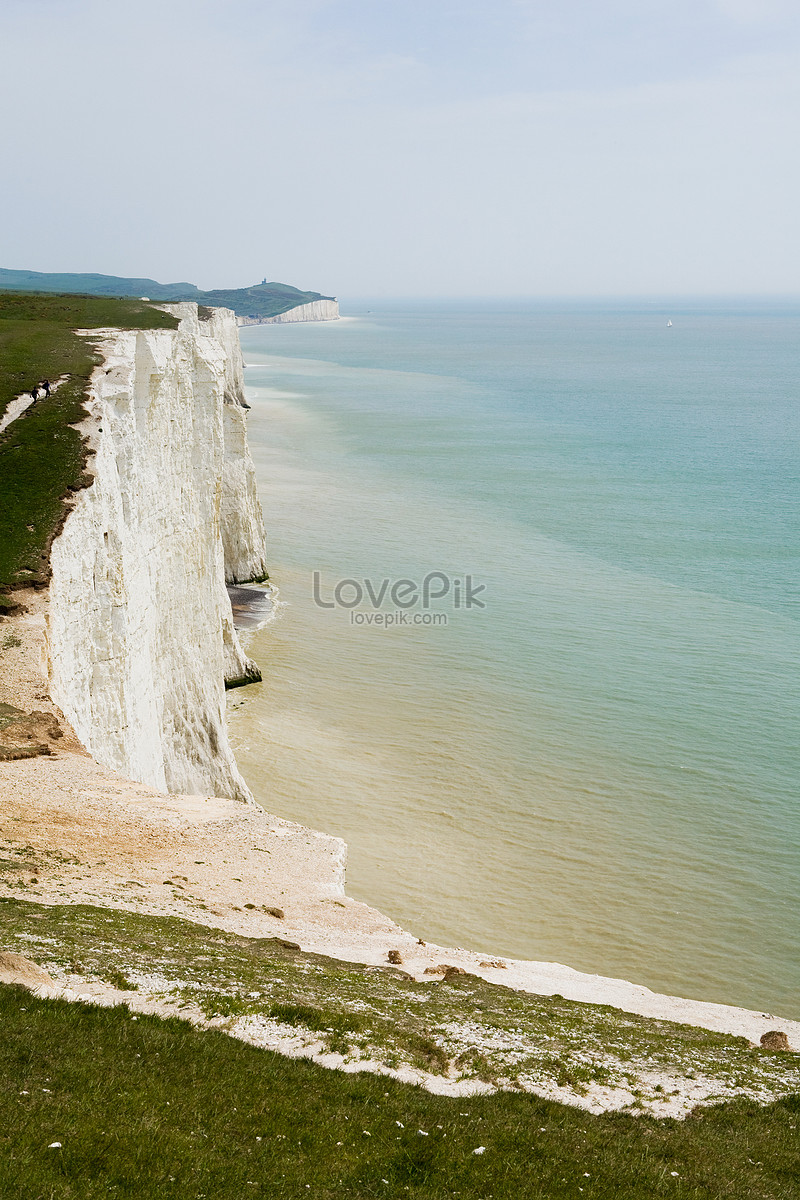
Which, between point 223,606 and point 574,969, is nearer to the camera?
point 574,969

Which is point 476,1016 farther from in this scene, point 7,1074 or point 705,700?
point 705,700

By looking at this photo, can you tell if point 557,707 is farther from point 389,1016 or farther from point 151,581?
point 389,1016

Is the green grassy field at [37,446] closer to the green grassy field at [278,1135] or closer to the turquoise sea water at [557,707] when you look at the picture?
the turquoise sea water at [557,707]

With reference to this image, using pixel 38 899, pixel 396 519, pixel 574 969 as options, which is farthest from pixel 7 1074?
pixel 396 519

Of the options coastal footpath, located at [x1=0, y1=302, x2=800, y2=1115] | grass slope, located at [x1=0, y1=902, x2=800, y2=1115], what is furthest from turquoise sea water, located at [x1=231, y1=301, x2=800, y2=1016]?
grass slope, located at [x1=0, y1=902, x2=800, y2=1115]

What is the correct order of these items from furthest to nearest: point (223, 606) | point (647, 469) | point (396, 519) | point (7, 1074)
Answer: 1. point (647, 469)
2. point (396, 519)
3. point (223, 606)
4. point (7, 1074)

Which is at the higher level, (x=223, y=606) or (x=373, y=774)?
(x=223, y=606)

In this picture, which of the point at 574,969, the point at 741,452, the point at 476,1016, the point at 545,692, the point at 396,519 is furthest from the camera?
the point at 741,452
